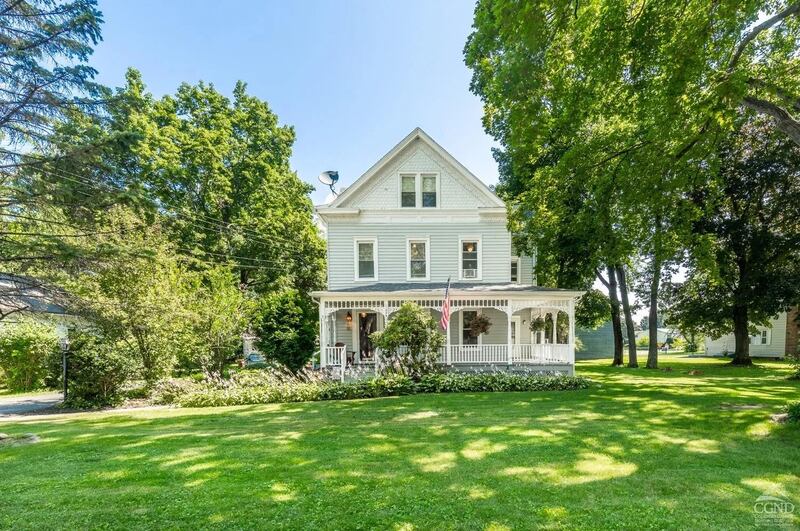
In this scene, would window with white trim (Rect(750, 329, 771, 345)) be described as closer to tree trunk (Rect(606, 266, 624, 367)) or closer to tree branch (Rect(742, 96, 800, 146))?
tree trunk (Rect(606, 266, 624, 367))

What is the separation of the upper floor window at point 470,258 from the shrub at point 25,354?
1666 centimetres

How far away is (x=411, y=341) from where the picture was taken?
12125 millimetres

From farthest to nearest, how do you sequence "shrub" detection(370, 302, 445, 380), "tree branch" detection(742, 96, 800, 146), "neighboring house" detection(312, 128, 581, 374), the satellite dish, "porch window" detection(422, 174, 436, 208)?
1. the satellite dish
2. "porch window" detection(422, 174, 436, 208)
3. "neighboring house" detection(312, 128, 581, 374)
4. "shrub" detection(370, 302, 445, 380)
5. "tree branch" detection(742, 96, 800, 146)

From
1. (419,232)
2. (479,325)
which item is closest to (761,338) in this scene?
(479,325)

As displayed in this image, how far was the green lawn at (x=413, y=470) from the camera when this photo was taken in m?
3.46

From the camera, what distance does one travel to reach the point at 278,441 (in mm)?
6012

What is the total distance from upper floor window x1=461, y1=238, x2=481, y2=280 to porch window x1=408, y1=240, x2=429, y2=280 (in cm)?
159

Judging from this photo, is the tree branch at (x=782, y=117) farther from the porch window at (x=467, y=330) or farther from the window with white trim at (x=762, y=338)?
the window with white trim at (x=762, y=338)

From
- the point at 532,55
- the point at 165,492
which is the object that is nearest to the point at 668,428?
the point at 532,55

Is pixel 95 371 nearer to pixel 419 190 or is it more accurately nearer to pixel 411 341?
pixel 411 341

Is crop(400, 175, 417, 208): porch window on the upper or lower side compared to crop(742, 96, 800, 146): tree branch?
upper

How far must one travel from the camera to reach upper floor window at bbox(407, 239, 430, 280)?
15641 mm

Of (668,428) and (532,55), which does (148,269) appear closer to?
(532,55)

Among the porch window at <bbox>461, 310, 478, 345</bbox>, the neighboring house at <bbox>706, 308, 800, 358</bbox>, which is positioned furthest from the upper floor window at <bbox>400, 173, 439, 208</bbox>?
the neighboring house at <bbox>706, 308, 800, 358</bbox>
